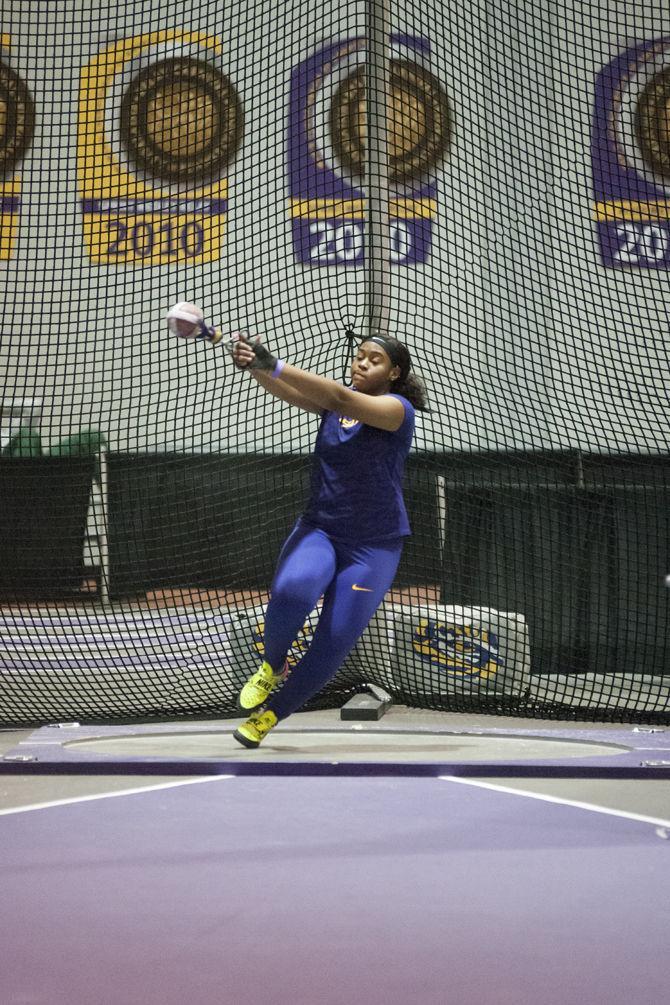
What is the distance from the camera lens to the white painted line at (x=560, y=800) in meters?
2.78

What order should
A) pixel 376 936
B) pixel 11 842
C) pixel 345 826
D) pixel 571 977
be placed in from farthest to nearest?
pixel 345 826, pixel 11 842, pixel 376 936, pixel 571 977

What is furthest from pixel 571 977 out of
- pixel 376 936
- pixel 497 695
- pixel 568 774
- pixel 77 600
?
pixel 77 600

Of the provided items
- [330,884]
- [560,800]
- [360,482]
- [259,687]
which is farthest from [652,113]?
[330,884]

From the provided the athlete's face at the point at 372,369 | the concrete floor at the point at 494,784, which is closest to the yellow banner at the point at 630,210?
the athlete's face at the point at 372,369

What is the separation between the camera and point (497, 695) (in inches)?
187

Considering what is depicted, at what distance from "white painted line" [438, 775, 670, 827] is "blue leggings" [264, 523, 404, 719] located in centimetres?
47

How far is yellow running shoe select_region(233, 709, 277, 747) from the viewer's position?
3.65 metres

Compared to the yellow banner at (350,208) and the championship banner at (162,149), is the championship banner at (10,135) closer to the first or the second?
the championship banner at (162,149)

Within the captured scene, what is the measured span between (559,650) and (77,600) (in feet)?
10.3

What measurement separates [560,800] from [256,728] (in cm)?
100

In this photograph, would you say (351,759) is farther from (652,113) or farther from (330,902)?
(652,113)

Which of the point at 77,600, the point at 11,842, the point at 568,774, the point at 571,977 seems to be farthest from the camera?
the point at 77,600

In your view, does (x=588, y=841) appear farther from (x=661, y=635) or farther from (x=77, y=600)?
(x=77, y=600)

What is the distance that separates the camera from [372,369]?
3723 mm
